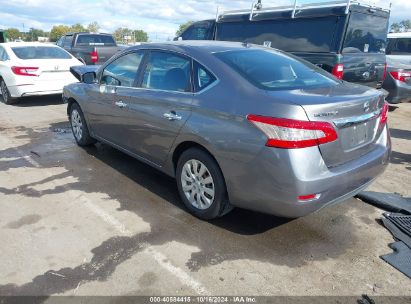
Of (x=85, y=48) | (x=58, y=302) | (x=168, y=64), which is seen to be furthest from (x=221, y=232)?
(x=85, y=48)

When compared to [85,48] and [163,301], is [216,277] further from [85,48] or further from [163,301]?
[85,48]

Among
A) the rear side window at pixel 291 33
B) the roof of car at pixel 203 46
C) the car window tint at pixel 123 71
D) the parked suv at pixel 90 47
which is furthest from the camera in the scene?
the parked suv at pixel 90 47

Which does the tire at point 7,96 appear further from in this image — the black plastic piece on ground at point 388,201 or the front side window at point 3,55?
the black plastic piece on ground at point 388,201

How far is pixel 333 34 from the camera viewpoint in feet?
23.9

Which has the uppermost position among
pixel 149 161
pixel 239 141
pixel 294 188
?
pixel 239 141

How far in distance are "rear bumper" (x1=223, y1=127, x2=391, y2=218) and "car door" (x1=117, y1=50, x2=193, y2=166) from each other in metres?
0.91

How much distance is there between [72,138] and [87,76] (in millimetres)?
1647

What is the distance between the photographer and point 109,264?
3.02m

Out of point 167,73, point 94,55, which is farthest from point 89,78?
point 94,55

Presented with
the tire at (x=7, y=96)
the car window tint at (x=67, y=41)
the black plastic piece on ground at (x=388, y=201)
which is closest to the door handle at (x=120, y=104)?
the black plastic piece on ground at (x=388, y=201)

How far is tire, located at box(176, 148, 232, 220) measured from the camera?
134 inches

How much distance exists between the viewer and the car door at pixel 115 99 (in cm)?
449

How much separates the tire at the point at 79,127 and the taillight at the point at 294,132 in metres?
3.59

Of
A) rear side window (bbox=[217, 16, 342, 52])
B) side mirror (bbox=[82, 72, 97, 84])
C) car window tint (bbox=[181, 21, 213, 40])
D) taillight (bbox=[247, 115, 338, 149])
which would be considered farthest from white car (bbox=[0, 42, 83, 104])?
taillight (bbox=[247, 115, 338, 149])
